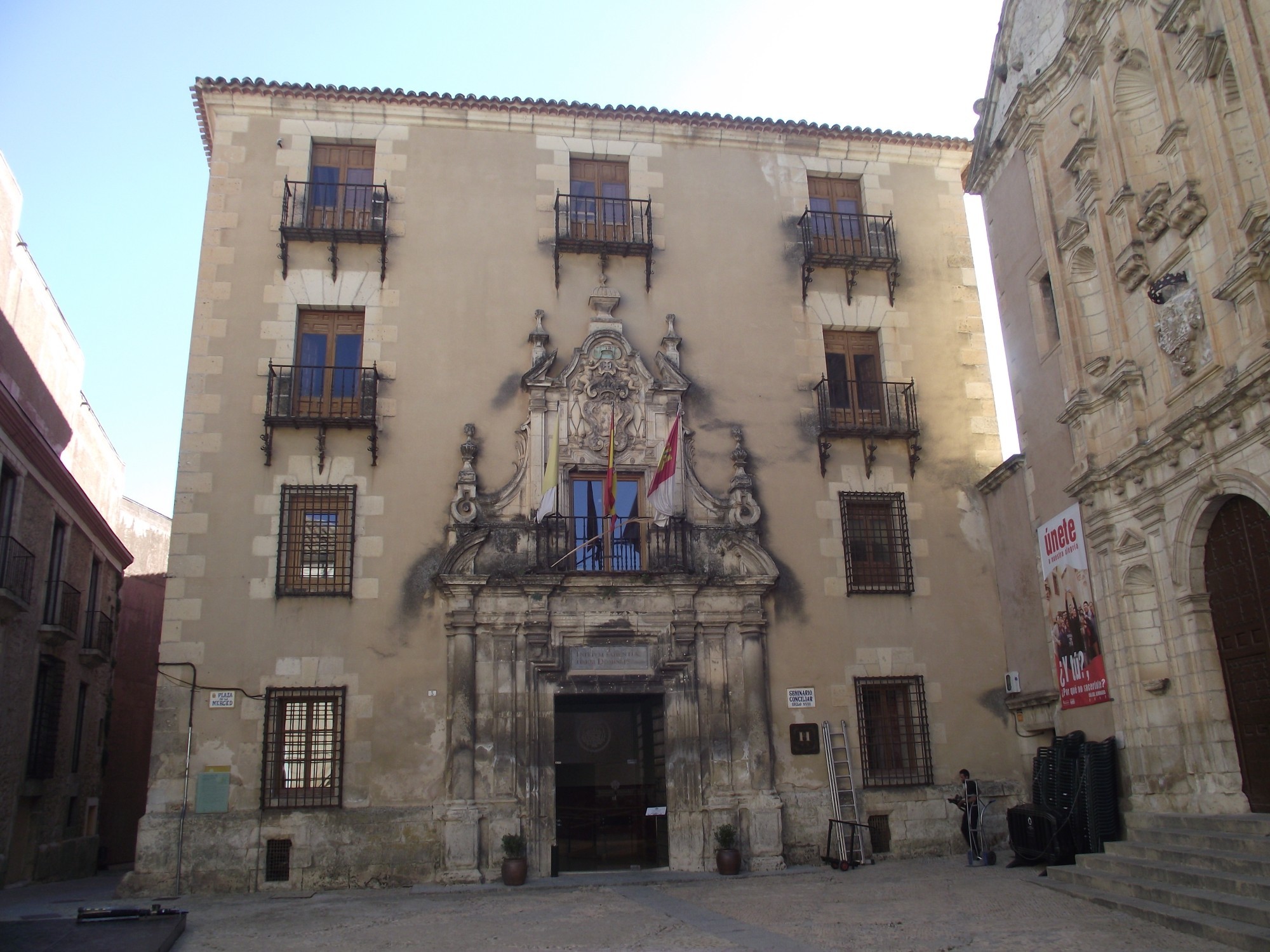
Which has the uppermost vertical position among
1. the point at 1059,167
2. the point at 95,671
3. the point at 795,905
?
the point at 1059,167

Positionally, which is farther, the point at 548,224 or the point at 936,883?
the point at 548,224

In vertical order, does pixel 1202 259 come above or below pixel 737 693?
above

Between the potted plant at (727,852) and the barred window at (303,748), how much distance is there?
500 cm

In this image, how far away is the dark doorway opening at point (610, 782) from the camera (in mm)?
14508

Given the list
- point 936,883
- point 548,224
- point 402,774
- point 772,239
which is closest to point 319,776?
point 402,774

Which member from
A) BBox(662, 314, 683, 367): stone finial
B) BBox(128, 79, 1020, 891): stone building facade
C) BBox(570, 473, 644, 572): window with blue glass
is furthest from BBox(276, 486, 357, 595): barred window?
BBox(662, 314, 683, 367): stone finial

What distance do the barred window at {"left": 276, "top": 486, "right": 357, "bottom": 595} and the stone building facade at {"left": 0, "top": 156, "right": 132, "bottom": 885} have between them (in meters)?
4.05

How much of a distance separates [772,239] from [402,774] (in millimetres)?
10124

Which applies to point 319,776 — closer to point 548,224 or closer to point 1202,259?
point 548,224

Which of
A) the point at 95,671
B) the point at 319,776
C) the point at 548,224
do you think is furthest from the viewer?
the point at 95,671

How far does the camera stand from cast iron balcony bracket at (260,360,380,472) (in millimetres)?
14578

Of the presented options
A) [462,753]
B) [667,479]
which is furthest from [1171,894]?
[462,753]

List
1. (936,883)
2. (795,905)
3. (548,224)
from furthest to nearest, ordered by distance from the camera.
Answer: (548,224), (936,883), (795,905)

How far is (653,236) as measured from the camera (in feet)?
54.3
